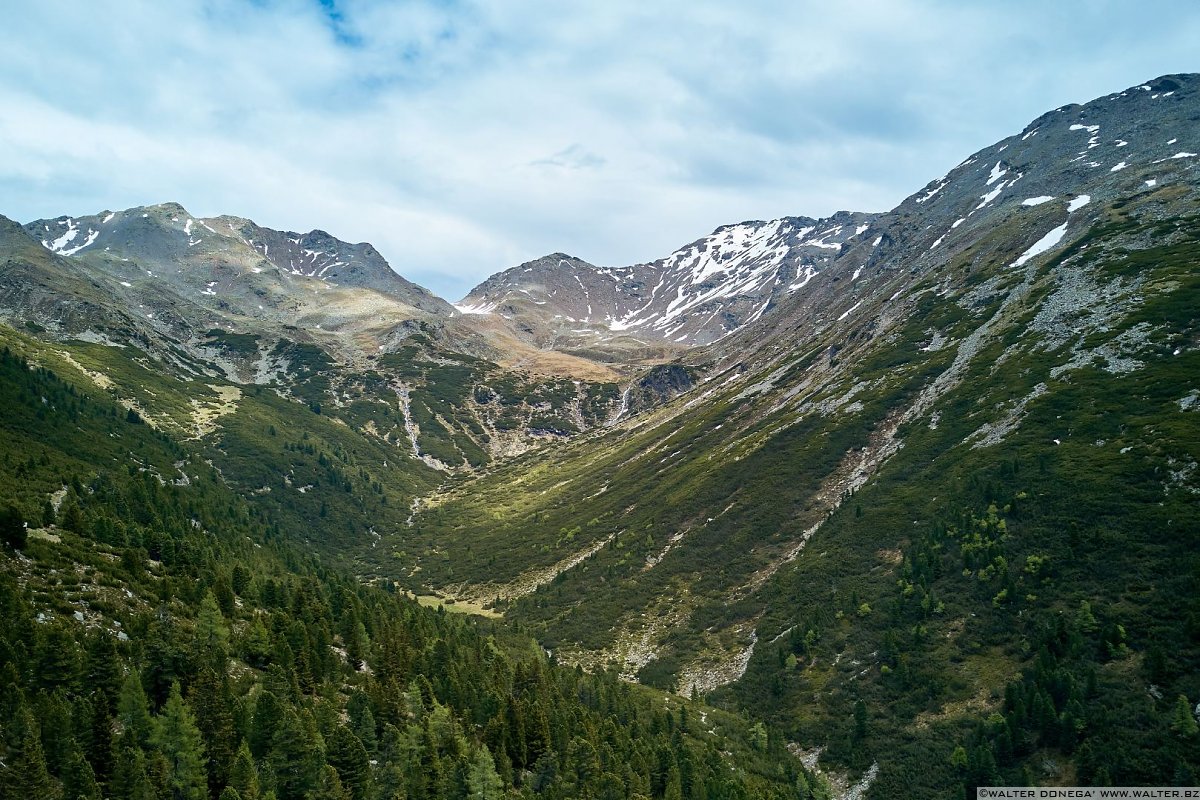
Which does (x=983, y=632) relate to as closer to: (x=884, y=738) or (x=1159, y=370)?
(x=884, y=738)

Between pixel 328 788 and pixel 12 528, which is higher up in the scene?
pixel 12 528

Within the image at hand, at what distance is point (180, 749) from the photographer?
3488 centimetres

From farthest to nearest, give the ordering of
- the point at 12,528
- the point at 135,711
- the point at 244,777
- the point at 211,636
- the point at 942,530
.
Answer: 1. the point at 942,530
2. the point at 12,528
3. the point at 211,636
4. the point at 135,711
5. the point at 244,777

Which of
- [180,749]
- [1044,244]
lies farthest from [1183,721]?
[1044,244]

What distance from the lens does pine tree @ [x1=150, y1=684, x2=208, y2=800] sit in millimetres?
33719

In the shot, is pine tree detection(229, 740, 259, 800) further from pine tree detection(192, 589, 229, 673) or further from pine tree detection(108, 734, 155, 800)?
pine tree detection(192, 589, 229, 673)

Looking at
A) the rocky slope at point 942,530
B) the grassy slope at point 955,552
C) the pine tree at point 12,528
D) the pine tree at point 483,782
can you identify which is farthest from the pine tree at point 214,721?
the rocky slope at point 942,530

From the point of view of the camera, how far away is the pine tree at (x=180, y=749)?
3372cm

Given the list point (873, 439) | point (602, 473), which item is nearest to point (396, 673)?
point (873, 439)

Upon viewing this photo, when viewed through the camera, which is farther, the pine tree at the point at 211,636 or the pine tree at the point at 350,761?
the pine tree at the point at 211,636

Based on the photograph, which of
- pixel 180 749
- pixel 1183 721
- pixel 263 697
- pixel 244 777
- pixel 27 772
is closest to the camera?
pixel 27 772

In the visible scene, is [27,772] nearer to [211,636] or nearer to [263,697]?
[263,697]

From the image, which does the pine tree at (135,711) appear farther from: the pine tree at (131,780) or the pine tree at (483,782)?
the pine tree at (483,782)

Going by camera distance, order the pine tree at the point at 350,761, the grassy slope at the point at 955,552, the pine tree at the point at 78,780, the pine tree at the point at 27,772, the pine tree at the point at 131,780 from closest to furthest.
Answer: the pine tree at the point at 27,772, the pine tree at the point at 78,780, the pine tree at the point at 131,780, the pine tree at the point at 350,761, the grassy slope at the point at 955,552
